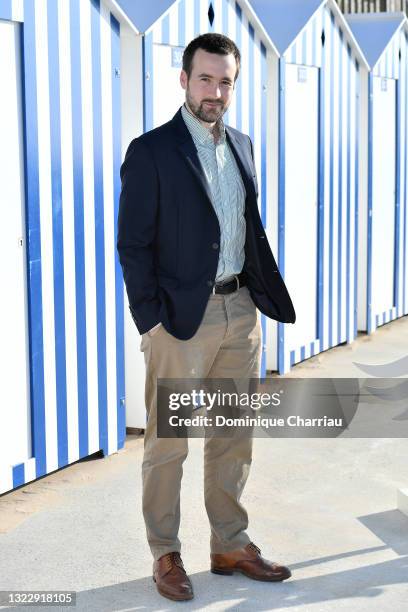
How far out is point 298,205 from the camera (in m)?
6.74

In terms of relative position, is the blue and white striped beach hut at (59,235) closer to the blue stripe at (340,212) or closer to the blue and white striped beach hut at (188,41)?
the blue and white striped beach hut at (188,41)

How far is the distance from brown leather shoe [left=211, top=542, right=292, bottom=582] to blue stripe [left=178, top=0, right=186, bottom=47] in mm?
2833

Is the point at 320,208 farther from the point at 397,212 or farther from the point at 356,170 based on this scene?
the point at 397,212

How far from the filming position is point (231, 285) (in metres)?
3.29

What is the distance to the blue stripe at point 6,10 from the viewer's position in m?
4.03

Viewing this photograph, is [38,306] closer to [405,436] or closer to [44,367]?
[44,367]

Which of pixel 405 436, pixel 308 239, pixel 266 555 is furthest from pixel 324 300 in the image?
pixel 266 555

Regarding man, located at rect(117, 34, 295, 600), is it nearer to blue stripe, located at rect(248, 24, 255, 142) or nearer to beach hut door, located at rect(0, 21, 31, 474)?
beach hut door, located at rect(0, 21, 31, 474)

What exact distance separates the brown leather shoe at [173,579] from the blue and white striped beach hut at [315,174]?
3.34 metres

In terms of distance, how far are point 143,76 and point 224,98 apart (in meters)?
1.83

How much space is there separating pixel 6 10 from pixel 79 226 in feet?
3.23

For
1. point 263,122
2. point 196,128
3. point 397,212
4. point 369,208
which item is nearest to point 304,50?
point 263,122

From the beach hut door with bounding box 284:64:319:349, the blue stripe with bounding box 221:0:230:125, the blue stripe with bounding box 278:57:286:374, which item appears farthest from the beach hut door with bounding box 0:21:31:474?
the beach hut door with bounding box 284:64:319:349

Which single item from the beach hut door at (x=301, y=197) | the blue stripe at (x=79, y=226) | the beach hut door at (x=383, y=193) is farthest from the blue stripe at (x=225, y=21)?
the beach hut door at (x=383, y=193)
